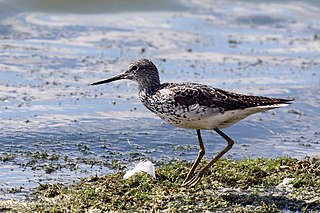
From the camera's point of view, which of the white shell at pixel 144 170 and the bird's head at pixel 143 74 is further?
the bird's head at pixel 143 74

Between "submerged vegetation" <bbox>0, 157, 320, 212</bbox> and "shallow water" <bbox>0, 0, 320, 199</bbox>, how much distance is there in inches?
22.6

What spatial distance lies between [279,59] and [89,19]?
13.5ft

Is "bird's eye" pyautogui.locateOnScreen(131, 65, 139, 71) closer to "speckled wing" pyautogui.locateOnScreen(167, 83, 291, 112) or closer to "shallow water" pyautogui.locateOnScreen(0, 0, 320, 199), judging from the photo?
"speckled wing" pyautogui.locateOnScreen(167, 83, 291, 112)

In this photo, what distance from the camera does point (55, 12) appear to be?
16.0 m

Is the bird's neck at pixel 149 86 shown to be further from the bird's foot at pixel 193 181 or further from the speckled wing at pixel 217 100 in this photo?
the bird's foot at pixel 193 181

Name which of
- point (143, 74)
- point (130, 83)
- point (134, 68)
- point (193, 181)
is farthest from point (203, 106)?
point (130, 83)

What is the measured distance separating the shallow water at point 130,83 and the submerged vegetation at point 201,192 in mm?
575

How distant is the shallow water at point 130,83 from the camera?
8867 mm

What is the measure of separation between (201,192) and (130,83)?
5423 mm

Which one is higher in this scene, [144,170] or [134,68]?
[134,68]

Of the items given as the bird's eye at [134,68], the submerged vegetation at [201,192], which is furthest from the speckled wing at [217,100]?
the bird's eye at [134,68]

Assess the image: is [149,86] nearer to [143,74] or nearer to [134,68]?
[143,74]

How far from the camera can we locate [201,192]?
6.68 meters

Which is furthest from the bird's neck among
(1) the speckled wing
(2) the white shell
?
(2) the white shell
